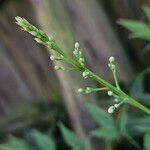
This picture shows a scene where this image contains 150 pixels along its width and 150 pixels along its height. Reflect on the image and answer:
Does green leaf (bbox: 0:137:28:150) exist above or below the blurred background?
below

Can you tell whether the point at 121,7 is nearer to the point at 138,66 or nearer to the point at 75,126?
A: the point at 138,66

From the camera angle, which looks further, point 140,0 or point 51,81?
point 51,81

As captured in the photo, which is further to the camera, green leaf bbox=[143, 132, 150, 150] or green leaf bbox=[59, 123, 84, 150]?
green leaf bbox=[59, 123, 84, 150]

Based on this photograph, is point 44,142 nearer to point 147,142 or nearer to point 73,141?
point 73,141

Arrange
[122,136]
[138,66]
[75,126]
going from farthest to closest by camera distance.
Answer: [138,66], [75,126], [122,136]

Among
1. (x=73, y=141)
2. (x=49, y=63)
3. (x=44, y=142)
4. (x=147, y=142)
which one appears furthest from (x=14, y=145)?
(x=147, y=142)

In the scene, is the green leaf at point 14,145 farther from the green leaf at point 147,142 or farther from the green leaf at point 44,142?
the green leaf at point 147,142

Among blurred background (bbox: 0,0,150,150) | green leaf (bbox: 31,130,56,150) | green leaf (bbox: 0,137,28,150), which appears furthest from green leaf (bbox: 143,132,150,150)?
green leaf (bbox: 0,137,28,150)

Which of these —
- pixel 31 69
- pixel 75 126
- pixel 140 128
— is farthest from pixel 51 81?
pixel 140 128

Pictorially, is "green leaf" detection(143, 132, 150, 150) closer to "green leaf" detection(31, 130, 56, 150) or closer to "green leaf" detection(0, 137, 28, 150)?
"green leaf" detection(31, 130, 56, 150)
